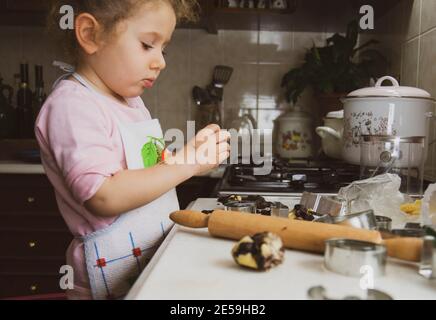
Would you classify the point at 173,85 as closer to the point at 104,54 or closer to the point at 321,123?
the point at 321,123

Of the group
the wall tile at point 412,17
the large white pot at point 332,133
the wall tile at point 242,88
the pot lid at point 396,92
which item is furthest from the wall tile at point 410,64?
the wall tile at point 242,88

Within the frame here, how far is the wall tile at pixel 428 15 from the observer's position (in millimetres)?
1249

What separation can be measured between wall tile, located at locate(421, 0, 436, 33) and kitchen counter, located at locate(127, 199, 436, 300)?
1026 mm

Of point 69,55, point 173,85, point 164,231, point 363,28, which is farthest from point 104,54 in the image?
point 363,28

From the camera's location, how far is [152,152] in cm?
87

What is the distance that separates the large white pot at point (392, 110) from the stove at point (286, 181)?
148 mm

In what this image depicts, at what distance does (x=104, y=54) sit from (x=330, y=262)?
55 cm

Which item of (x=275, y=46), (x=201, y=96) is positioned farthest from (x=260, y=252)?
(x=275, y=46)

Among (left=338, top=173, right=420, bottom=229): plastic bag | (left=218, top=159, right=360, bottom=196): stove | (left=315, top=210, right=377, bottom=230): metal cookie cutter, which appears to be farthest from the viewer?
(left=218, top=159, right=360, bottom=196): stove

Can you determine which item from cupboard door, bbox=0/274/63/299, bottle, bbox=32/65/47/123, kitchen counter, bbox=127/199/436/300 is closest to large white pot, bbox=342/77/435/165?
kitchen counter, bbox=127/199/436/300

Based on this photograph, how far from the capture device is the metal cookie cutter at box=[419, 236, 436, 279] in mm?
443

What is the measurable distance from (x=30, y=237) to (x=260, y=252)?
4.31 feet

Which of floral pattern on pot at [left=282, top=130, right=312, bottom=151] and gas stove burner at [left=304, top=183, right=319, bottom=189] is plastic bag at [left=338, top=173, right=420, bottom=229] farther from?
floral pattern on pot at [left=282, top=130, right=312, bottom=151]

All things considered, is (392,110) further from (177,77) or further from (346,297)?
(177,77)
